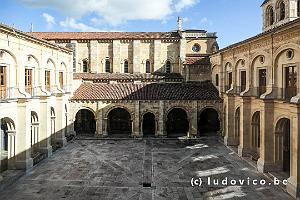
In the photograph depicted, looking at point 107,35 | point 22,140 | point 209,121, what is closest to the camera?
A: point 22,140

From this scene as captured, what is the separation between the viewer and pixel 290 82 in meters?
18.5

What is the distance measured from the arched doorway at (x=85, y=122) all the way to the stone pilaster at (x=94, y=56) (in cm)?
645

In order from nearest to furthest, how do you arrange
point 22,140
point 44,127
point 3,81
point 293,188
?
point 293,188, point 3,81, point 22,140, point 44,127

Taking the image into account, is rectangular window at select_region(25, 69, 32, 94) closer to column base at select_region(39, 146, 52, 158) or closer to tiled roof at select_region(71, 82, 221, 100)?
column base at select_region(39, 146, 52, 158)

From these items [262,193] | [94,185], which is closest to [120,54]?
[94,185]

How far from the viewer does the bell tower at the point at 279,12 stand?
26.1 m

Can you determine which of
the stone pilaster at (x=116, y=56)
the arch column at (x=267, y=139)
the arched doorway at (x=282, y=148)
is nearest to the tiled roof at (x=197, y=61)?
the stone pilaster at (x=116, y=56)

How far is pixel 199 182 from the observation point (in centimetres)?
1873

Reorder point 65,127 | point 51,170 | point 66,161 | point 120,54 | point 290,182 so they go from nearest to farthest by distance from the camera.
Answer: point 290,182, point 51,170, point 66,161, point 65,127, point 120,54

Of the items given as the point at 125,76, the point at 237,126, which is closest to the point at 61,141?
the point at 125,76

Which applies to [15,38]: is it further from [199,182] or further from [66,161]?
[199,182]

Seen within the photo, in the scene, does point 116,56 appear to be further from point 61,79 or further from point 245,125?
point 245,125

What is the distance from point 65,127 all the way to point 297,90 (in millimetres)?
22550

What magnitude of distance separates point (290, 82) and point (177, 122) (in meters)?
18.2
